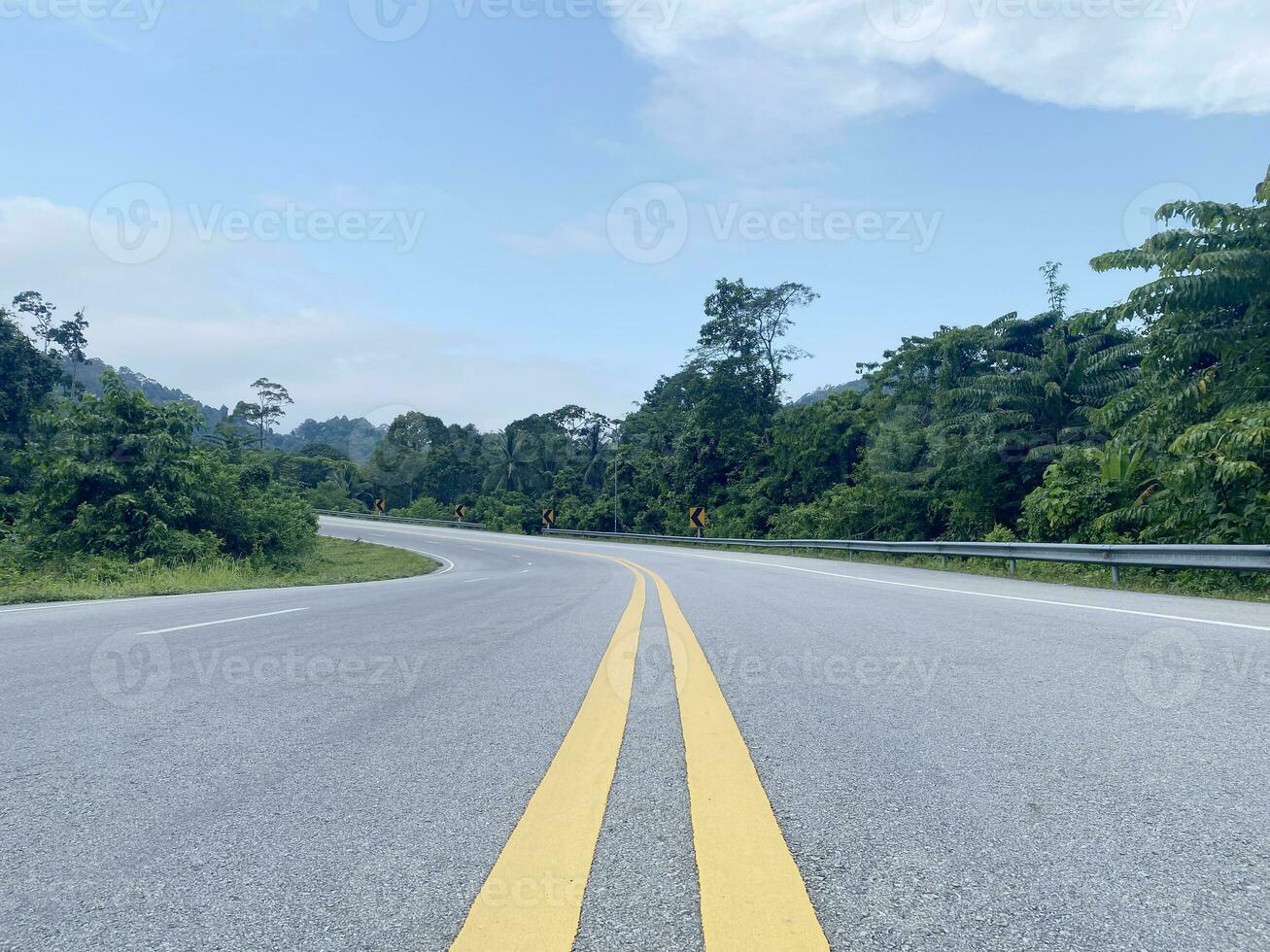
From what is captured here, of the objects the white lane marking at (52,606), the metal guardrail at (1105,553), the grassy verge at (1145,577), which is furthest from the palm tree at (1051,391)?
the white lane marking at (52,606)

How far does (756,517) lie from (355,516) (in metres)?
43.3

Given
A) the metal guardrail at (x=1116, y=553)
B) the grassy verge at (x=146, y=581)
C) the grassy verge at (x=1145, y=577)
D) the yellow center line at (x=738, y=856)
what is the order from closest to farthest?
the yellow center line at (x=738, y=856) → the metal guardrail at (x=1116, y=553) → the grassy verge at (x=1145, y=577) → the grassy verge at (x=146, y=581)

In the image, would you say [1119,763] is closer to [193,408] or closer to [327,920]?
[327,920]

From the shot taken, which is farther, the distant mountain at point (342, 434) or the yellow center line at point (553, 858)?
the distant mountain at point (342, 434)

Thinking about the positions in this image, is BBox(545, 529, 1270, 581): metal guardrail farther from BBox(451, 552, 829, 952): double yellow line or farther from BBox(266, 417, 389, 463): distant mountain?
BBox(266, 417, 389, 463): distant mountain

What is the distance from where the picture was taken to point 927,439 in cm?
2586

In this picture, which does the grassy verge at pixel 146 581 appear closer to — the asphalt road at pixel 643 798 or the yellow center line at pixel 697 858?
the asphalt road at pixel 643 798

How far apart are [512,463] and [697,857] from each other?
252 feet

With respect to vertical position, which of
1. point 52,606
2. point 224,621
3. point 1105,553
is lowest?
point 52,606

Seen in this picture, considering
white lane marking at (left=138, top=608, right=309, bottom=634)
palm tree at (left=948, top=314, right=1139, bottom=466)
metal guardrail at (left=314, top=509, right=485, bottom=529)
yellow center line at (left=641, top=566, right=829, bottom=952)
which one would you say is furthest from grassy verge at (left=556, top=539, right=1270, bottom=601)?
metal guardrail at (left=314, top=509, right=485, bottom=529)

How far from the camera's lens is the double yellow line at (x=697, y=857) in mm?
1753

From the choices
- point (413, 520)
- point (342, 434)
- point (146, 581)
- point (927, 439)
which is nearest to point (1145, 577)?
point (927, 439)

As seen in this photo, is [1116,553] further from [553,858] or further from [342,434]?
[342,434]

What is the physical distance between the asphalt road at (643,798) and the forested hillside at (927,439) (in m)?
10.7
